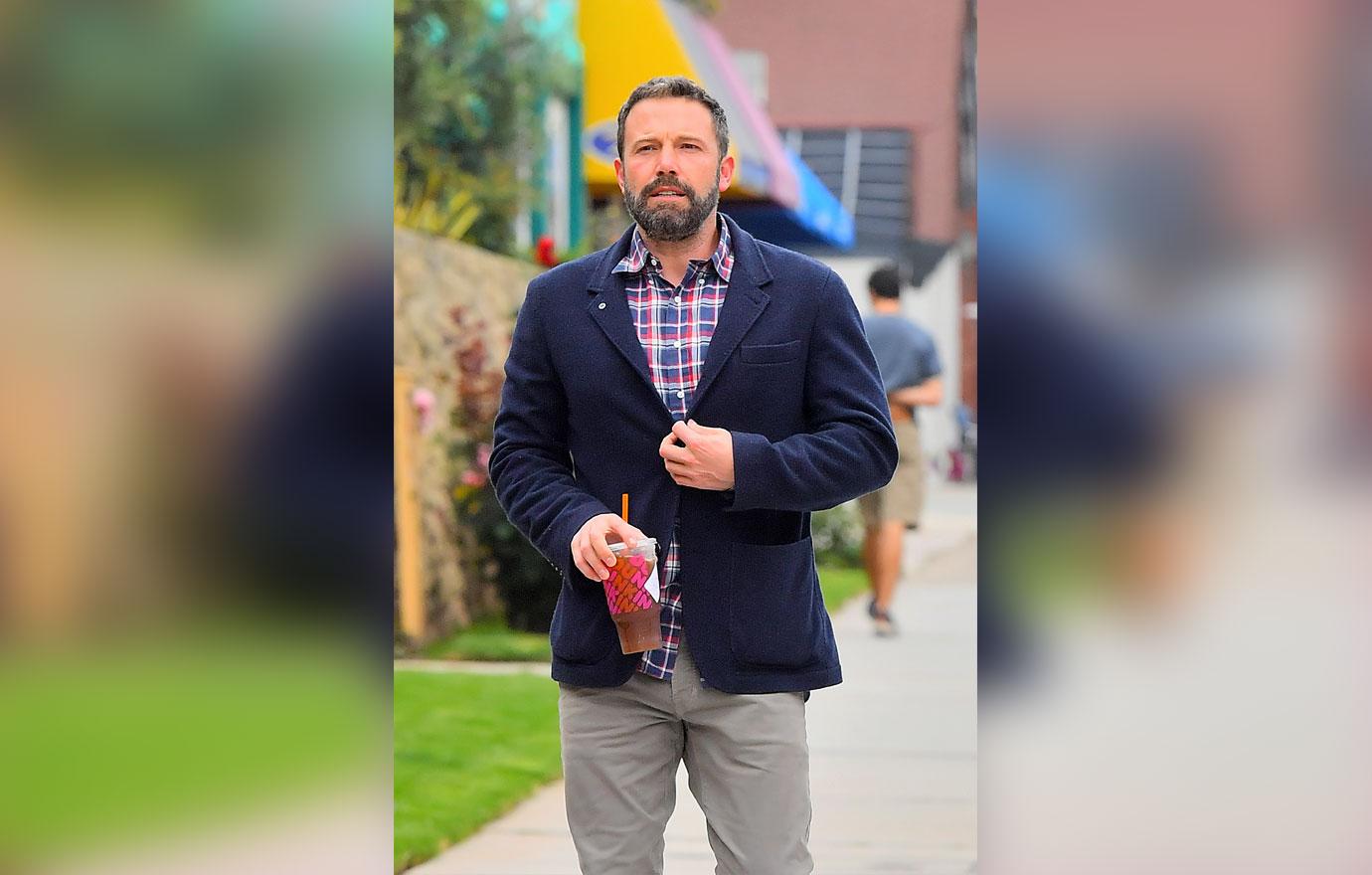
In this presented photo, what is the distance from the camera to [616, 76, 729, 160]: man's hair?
2.91 metres

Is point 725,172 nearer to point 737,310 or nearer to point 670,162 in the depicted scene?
point 670,162

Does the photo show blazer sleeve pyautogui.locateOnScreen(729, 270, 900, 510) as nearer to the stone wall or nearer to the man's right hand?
the man's right hand

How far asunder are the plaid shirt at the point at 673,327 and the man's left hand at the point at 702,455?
14 centimetres

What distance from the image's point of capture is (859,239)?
113 ft

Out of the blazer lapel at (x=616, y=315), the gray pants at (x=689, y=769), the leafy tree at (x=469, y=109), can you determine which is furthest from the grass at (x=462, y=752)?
the leafy tree at (x=469, y=109)

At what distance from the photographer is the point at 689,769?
3.04 metres

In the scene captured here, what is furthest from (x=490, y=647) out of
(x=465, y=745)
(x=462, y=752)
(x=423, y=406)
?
(x=462, y=752)

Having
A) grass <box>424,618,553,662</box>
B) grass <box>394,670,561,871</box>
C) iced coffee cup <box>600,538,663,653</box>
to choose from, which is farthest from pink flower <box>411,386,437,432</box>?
iced coffee cup <box>600,538,663,653</box>

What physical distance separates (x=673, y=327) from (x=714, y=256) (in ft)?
0.48
